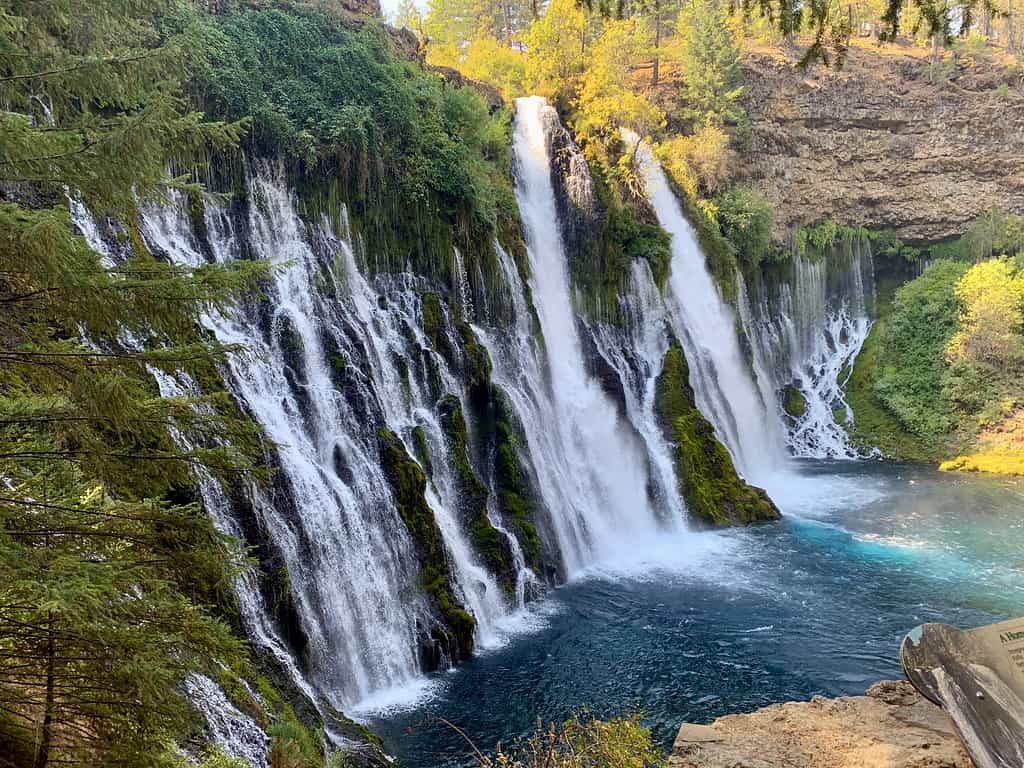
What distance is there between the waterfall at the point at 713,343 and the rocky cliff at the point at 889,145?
695 cm

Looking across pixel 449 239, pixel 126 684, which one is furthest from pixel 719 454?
pixel 126 684

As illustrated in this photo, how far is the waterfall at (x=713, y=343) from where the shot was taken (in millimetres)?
24016

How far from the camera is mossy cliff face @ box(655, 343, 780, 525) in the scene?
64.5ft

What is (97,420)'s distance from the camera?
13.4ft

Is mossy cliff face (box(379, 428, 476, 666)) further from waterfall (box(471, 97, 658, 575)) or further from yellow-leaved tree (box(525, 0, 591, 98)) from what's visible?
yellow-leaved tree (box(525, 0, 591, 98))

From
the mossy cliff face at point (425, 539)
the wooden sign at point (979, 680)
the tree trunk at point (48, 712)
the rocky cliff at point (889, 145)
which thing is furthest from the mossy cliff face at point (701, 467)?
the tree trunk at point (48, 712)

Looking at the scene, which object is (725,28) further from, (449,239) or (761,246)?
(449,239)

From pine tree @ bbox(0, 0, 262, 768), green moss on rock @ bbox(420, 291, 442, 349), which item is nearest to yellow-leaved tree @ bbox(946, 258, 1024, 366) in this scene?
green moss on rock @ bbox(420, 291, 442, 349)

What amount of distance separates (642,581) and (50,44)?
569 inches

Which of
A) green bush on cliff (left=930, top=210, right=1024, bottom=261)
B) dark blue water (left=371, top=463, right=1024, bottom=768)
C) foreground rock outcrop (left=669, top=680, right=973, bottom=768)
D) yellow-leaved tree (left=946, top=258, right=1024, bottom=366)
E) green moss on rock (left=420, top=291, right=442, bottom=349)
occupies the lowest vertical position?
dark blue water (left=371, top=463, right=1024, bottom=768)

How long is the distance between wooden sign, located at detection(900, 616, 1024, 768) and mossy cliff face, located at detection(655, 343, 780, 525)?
14.2 m

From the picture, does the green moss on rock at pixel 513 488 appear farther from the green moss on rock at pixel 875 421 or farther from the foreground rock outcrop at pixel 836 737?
the green moss on rock at pixel 875 421

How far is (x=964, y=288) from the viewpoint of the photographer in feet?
94.5

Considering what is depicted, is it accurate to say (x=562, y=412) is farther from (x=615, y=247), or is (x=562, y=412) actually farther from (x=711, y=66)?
(x=711, y=66)
